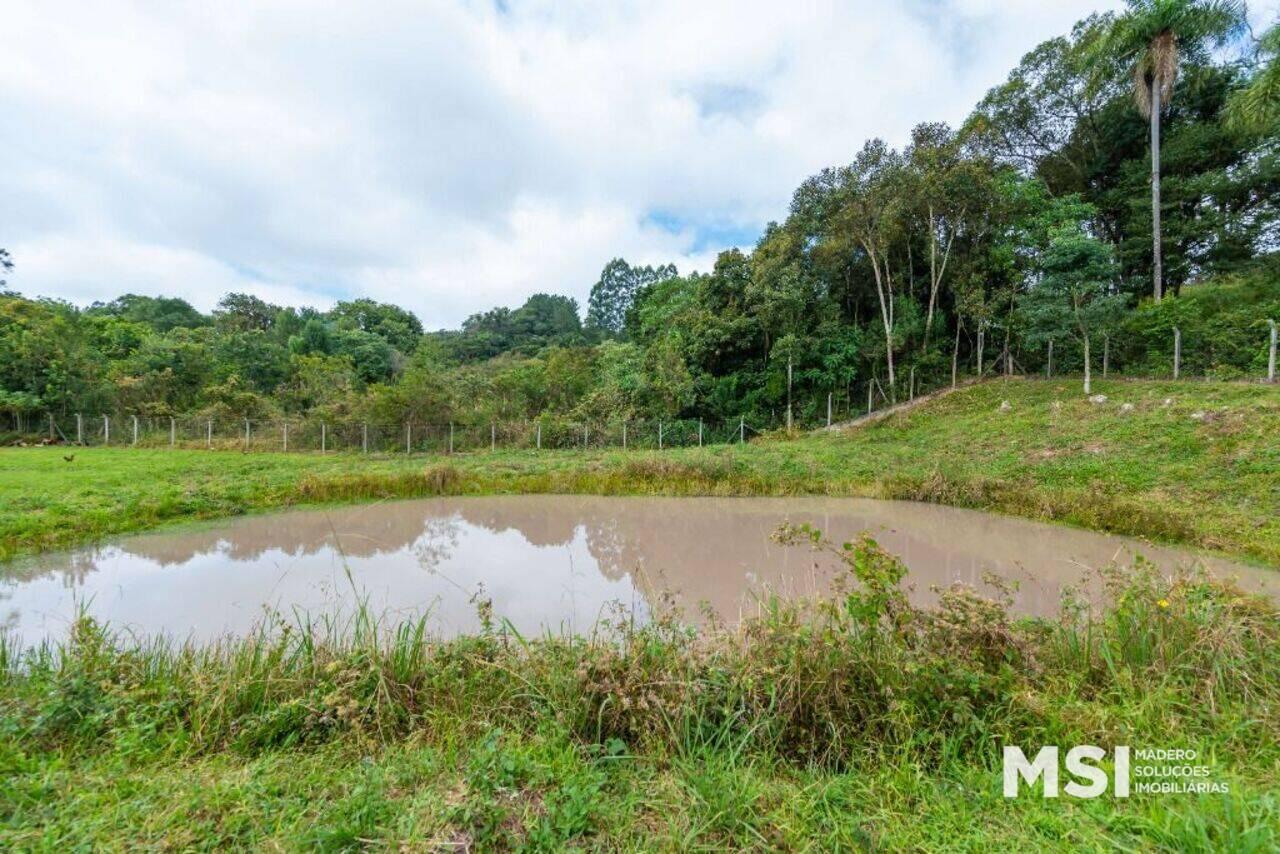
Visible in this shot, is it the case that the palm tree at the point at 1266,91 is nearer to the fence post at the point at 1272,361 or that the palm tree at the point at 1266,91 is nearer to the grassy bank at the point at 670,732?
the fence post at the point at 1272,361

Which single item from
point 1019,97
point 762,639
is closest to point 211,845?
point 762,639

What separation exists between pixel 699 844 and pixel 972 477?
33.2 feet

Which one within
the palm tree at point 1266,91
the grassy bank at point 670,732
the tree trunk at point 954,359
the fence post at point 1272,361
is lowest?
the grassy bank at point 670,732

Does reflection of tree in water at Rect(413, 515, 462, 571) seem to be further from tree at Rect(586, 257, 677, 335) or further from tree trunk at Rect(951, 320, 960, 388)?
tree at Rect(586, 257, 677, 335)

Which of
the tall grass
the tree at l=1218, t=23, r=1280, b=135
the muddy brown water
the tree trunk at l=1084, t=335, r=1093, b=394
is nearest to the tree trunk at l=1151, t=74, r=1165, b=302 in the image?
the tree trunk at l=1084, t=335, r=1093, b=394

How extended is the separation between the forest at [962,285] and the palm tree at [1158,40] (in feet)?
0.19

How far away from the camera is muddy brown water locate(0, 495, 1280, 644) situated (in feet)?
15.1

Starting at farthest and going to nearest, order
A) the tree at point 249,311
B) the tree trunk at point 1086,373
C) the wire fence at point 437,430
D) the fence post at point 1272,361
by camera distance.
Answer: the tree at point 249,311 → the wire fence at point 437,430 → the tree trunk at point 1086,373 → the fence post at point 1272,361

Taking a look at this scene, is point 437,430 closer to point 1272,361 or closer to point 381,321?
point 1272,361

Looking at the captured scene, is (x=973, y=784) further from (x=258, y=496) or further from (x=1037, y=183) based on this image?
(x=1037, y=183)

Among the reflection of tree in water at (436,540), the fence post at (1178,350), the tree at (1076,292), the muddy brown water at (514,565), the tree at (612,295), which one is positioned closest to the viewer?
the muddy brown water at (514,565)

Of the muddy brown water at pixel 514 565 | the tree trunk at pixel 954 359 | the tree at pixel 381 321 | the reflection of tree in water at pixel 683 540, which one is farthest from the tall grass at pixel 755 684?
the tree at pixel 381 321

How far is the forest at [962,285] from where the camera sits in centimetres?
1445

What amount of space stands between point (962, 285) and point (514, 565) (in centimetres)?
1846
